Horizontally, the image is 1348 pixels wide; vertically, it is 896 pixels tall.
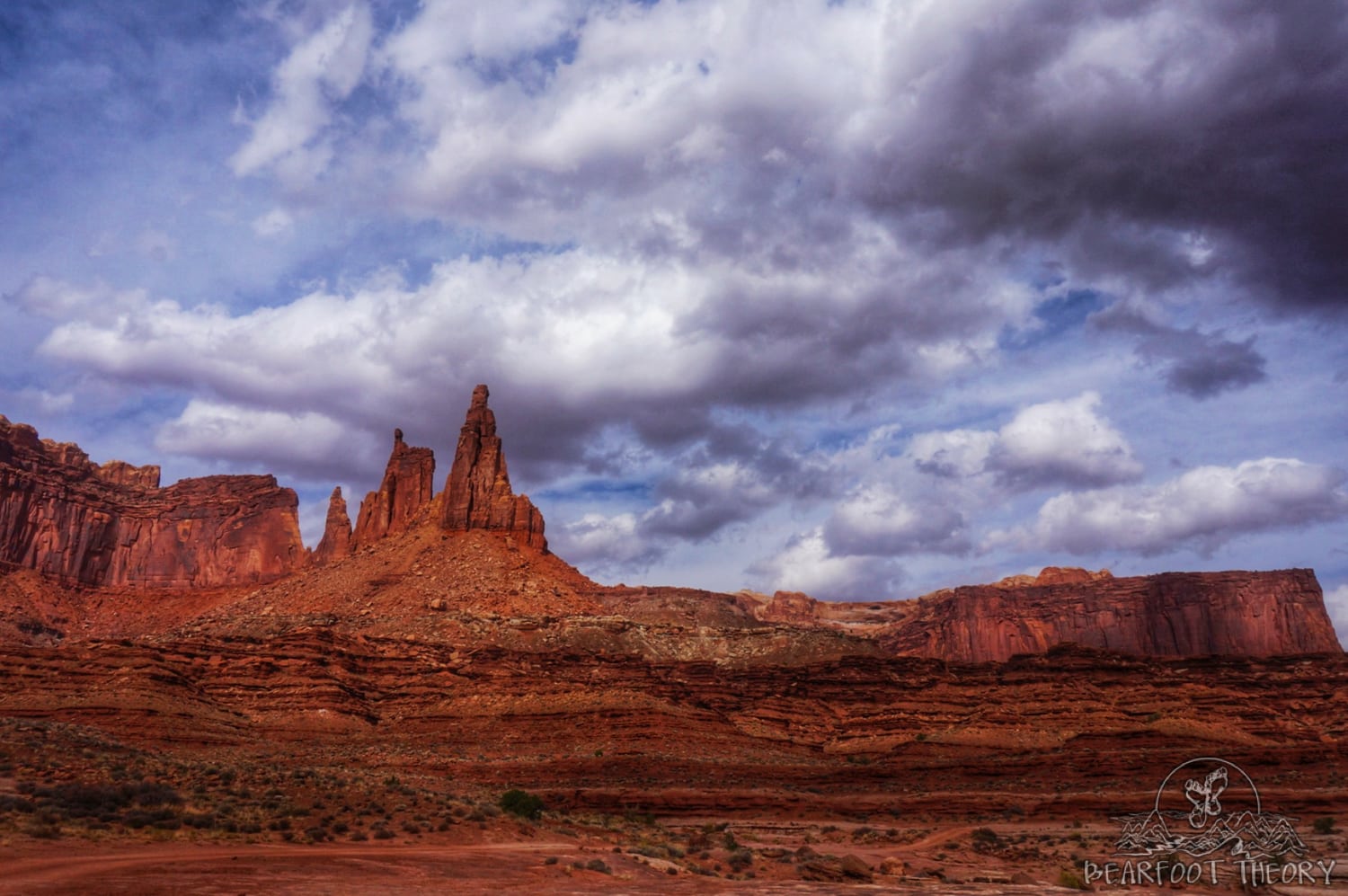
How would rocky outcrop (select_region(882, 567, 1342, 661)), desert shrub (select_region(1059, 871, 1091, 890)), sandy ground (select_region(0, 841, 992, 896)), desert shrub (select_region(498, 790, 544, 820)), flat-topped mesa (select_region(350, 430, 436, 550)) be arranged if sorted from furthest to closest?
flat-topped mesa (select_region(350, 430, 436, 550))
rocky outcrop (select_region(882, 567, 1342, 661))
desert shrub (select_region(498, 790, 544, 820))
desert shrub (select_region(1059, 871, 1091, 890))
sandy ground (select_region(0, 841, 992, 896))

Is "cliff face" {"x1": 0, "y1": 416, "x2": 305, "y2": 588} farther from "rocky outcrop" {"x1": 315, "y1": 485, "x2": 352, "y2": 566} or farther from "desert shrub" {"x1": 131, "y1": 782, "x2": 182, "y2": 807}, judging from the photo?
"desert shrub" {"x1": 131, "y1": 782, "x2": 182, "y2": 807}

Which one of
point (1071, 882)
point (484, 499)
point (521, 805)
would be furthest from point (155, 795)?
point (484, 499)

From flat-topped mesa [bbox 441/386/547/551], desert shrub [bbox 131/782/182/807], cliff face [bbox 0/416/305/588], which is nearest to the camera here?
desert shrub [bbox 131/782/182/807]

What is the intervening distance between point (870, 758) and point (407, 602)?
53.5m

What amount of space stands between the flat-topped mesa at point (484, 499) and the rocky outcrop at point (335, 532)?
1162 inches

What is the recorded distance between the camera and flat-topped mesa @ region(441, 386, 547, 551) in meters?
121

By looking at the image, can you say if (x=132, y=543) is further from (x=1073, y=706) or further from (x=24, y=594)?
(x=1073, y=706)

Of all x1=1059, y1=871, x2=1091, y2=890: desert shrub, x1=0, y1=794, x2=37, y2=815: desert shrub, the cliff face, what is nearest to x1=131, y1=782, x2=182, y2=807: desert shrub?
x1=0, y1=794, x2=37, y2=815: desert shrub

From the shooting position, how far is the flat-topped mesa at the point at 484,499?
121 m

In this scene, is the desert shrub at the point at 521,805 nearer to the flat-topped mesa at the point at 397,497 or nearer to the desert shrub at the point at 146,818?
the desert shrub at the point at 146,818

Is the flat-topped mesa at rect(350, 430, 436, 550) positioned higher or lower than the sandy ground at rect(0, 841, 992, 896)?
higher

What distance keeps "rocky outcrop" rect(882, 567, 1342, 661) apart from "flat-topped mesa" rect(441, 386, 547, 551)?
7048 centimetres

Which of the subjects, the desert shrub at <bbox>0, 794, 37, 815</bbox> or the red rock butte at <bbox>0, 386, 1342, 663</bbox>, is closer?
the desert shrub at <bbox>0, 794, 37, 815</bbox>

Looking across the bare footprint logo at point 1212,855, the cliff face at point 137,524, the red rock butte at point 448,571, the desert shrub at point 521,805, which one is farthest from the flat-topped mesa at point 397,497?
the bare footprint logo at point 1212,855
